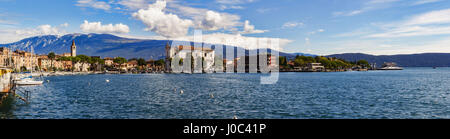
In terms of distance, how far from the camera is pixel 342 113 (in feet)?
103
